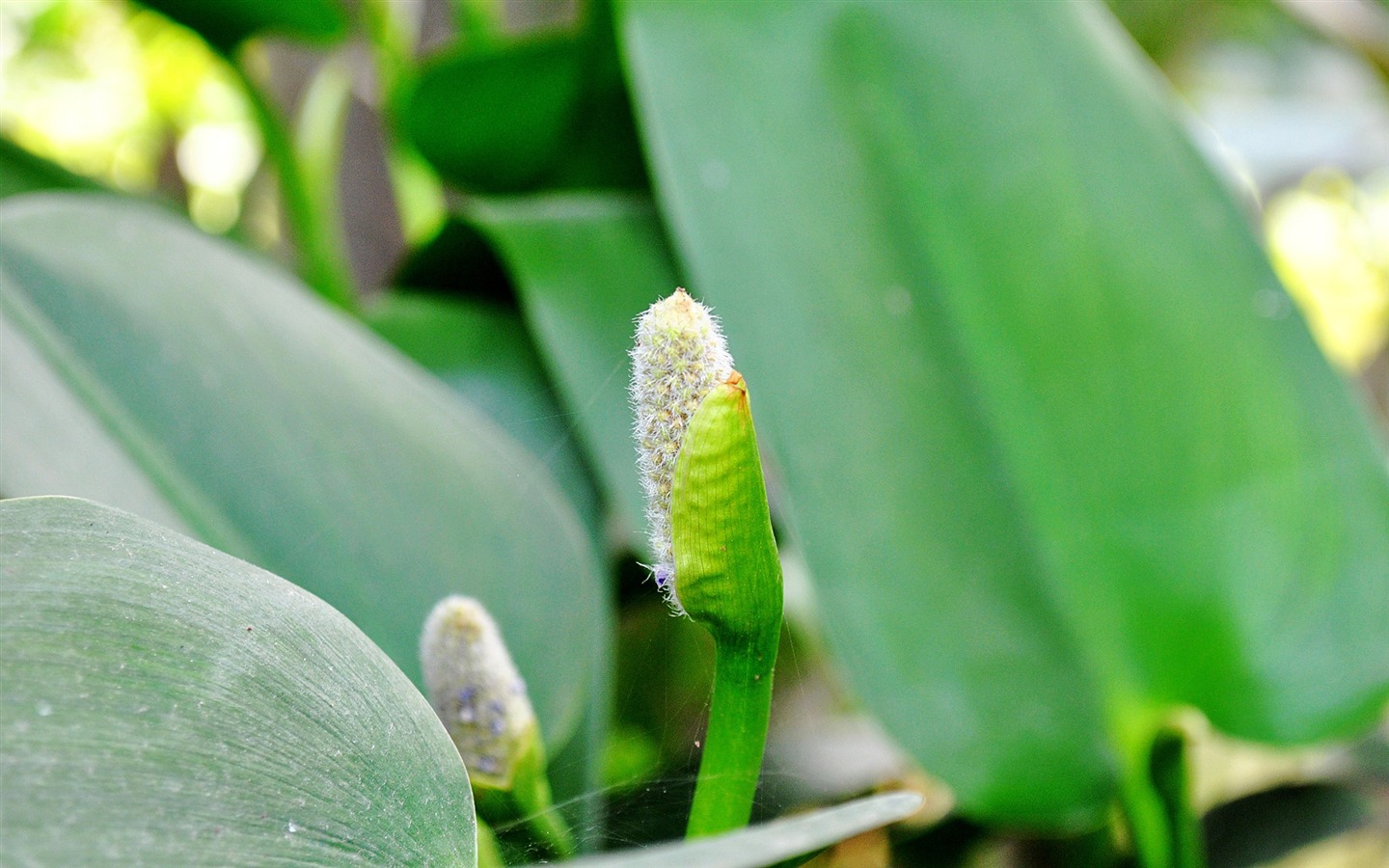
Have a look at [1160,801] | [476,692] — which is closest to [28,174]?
[476,692]

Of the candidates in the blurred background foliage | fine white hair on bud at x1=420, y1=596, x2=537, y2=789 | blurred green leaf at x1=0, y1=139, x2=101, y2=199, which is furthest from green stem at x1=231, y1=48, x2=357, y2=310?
fine white hair on bud at x1=420, y1=596, x2=537, y2=789

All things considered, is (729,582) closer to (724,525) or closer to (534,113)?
(724,525)

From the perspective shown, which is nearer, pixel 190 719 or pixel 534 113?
pixel 190 719

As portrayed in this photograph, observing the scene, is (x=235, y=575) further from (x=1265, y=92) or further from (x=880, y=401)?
(x=1265, y=92)

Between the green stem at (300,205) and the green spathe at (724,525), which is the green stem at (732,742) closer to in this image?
the green spathe at (724,525)

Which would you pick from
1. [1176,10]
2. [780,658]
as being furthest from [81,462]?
[1176,10]

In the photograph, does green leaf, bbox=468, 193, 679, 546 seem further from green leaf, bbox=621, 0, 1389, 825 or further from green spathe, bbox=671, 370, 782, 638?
green spathe, bbox=671, 370, 782, 638
